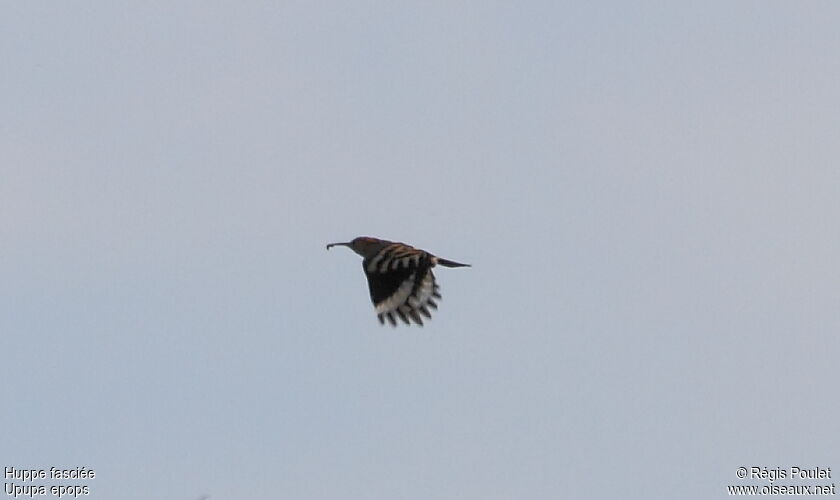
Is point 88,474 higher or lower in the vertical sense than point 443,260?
lower

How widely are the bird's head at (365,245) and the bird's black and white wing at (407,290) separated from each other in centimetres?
67

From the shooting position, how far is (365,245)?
38.7 m

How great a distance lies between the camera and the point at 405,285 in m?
37.5

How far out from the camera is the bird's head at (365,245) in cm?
3834

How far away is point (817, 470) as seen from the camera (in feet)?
118

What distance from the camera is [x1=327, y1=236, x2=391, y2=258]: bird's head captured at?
38344mm

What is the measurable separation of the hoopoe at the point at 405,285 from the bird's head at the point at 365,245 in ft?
1.88

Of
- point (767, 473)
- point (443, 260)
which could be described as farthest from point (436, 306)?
point (767, 473)

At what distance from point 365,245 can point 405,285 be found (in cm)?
141

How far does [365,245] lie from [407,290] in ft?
4.80

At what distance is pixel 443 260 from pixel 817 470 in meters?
4.85

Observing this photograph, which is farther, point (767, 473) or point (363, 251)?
point (363, 251)

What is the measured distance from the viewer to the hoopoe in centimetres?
3741

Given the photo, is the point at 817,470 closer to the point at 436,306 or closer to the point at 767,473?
the point at 767,473
